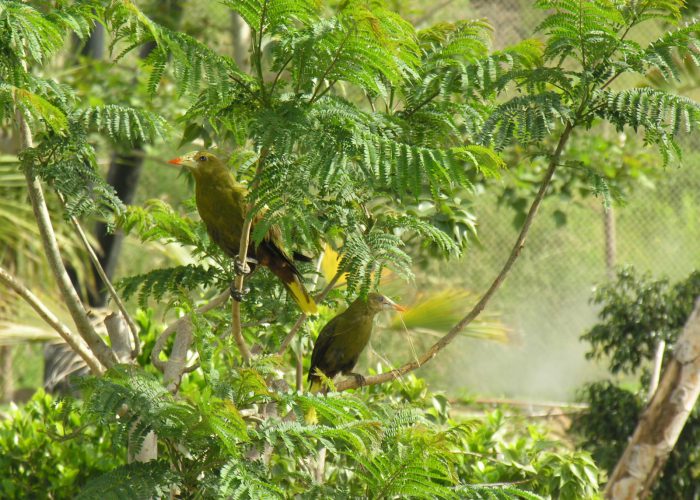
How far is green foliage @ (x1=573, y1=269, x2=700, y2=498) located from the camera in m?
4.48

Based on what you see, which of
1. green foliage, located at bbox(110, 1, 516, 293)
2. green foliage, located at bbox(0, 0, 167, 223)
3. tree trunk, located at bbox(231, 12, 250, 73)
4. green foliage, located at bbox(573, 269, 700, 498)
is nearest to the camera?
green foliage, located at bbox(110, 1, 516, 293)

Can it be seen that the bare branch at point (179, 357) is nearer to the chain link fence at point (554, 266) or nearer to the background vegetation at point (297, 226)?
the background vegetation at point (297, 226)

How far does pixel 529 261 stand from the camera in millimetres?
6098

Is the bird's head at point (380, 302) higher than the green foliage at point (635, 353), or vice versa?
the bird's head at point (380, 302)

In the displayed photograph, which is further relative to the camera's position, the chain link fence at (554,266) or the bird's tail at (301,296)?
the chain link fence at (554,266)

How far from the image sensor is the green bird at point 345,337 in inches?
117

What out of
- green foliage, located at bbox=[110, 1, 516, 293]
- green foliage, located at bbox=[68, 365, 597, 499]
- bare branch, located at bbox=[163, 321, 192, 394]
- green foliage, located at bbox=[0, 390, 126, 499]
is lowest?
green foliage, located at bbox=[0, 390, 126, 499]

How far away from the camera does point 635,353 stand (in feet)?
15.6

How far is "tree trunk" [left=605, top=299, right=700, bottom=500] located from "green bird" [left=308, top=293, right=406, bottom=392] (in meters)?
1.52

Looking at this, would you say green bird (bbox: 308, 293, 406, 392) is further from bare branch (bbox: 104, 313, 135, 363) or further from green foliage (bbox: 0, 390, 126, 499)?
green foliage (bbox: 0, 390, 126, 499)

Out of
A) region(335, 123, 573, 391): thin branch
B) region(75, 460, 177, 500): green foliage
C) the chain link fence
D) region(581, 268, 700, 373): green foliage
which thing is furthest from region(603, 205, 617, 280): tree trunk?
region(75, 460, 177, 500): green foliage

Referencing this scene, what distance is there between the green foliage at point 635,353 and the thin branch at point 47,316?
9.92 ft

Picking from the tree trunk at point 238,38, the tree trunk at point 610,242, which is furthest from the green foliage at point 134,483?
the tree trunk at point 610,242

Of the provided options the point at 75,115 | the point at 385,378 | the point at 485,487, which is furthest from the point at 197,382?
the point at 485,487
